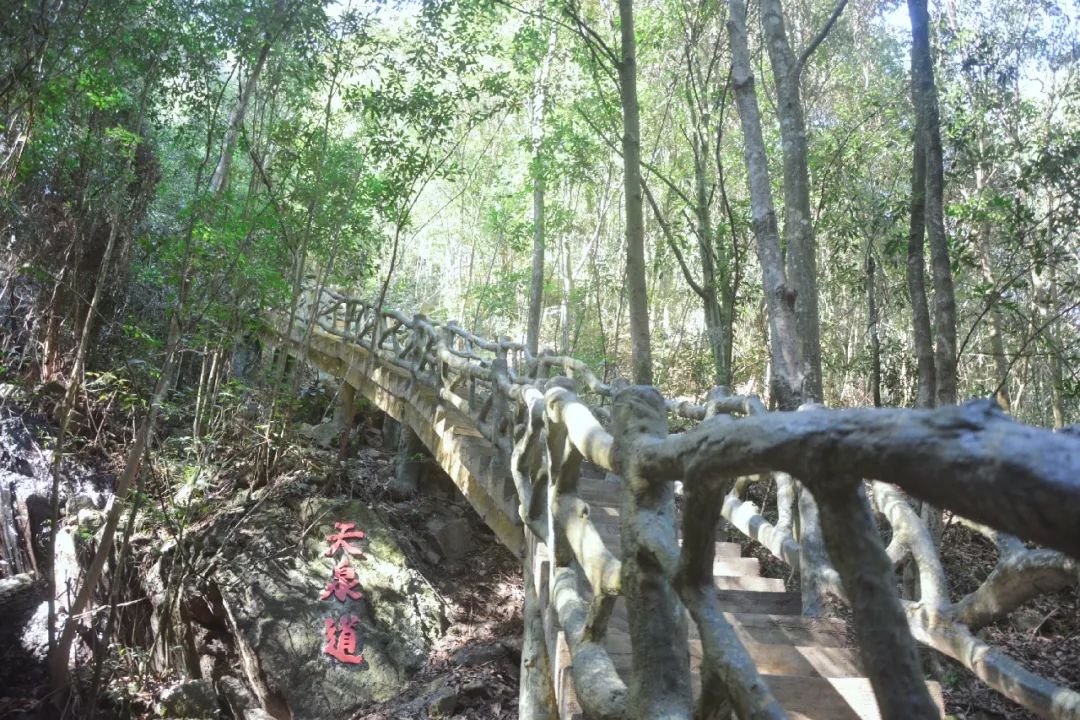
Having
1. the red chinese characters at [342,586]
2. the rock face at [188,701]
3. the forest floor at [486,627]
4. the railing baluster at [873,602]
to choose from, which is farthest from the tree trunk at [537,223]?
the railing baluster at [873,602]

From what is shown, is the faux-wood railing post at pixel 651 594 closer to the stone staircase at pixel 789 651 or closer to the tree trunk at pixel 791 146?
the stone staircase at pixel 789 651

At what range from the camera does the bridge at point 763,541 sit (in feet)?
2.76

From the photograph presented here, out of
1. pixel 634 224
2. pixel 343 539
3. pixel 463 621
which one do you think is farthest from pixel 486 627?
pixel 634 224

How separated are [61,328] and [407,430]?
4832 mm

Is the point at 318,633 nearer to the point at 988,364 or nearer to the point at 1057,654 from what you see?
Result: the point at 1057,654

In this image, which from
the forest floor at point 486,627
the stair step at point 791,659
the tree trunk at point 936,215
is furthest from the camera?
the tree trunk at point 936,215

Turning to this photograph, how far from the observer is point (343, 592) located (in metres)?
8.34

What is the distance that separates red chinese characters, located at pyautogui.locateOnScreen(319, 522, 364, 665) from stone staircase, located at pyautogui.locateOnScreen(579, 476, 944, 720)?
4.36 metres

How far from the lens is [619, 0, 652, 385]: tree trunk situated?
5934 millimetres

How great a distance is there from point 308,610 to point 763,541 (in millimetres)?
5659

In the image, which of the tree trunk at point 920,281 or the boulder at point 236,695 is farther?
the boulder at point 236,695

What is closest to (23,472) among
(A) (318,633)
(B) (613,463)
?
(A) (318,633)

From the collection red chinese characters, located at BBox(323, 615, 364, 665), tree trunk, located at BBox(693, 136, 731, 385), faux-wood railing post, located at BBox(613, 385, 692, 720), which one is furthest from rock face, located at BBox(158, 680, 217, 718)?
faux-wood railing post, located at BBox(613, 385, 692, 720)

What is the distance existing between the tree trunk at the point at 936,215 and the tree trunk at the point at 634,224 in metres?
2.44
